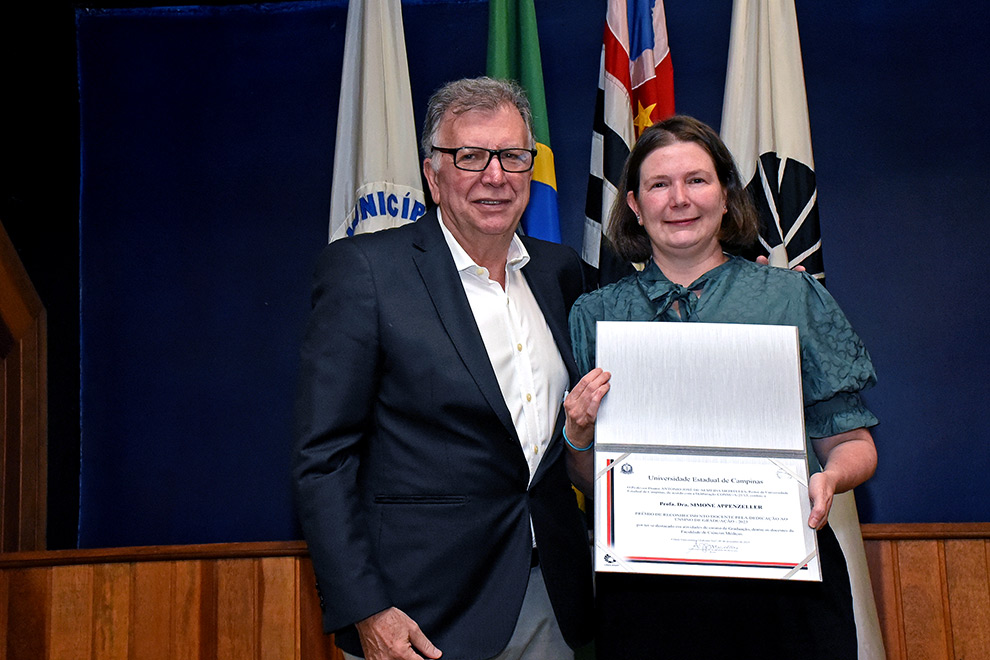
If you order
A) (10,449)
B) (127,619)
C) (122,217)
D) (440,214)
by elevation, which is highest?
(122,217)

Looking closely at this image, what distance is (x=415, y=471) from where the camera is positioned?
5.41 ft

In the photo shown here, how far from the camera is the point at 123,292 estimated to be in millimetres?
3293

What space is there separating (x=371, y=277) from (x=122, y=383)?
1.97m

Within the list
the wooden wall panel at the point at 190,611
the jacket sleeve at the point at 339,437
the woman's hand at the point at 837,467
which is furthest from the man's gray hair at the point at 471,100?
the wooden wall panel at the point at 190,611

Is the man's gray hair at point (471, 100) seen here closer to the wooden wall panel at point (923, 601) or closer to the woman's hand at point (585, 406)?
the woman's hand at point (585, 406)

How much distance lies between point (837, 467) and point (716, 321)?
13.4 inches

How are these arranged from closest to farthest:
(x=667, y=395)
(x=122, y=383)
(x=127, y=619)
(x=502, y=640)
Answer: (x=667, y=395)
(x=502, y=640)
(x=127, y=619)
(x=122, y=383)

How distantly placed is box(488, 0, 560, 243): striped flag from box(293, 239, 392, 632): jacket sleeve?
1334mm

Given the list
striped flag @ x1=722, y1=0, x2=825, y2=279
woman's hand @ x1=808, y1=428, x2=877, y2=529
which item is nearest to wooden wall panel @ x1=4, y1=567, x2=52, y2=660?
woman's hand @ x1=808, y1=428, x2=877, y2=529

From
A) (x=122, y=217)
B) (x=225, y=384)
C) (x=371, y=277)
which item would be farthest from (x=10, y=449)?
(x=371, y=277)

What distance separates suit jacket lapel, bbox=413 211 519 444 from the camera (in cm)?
165

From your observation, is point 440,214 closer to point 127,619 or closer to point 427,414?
point 427,414

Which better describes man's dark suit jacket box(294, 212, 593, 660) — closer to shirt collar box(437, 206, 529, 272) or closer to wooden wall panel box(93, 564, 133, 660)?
shirt collar box(437, 206, 529, 272)

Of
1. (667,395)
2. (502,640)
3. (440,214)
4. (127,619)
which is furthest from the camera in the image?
(127,619)
